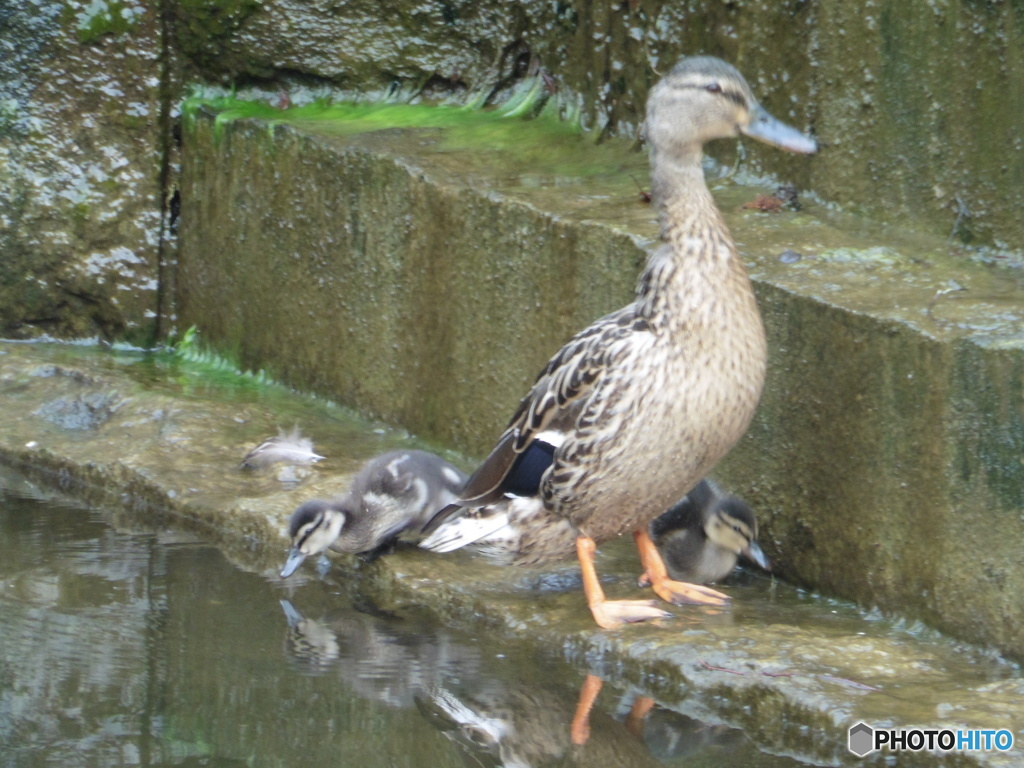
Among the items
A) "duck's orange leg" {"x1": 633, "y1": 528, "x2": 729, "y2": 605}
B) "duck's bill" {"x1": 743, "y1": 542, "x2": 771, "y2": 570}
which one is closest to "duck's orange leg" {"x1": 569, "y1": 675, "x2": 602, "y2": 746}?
"duck's orange leg" {"x1": 633, "y1": 528, "x2": 729, "y2": 605}

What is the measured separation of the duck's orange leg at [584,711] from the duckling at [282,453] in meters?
2.03

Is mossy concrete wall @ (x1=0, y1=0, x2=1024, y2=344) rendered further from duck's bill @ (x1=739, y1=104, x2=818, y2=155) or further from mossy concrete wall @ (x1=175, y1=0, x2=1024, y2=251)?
duck's bill @ (x1=739, y1=104, x2=818, y2=155)

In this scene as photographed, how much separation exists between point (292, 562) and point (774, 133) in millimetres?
2065

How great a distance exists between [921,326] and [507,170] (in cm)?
233

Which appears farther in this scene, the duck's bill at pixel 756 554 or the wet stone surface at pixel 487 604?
the duck's bill at pixel 756 554

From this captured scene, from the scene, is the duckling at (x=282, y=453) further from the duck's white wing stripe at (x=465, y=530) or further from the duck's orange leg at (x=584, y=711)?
the duck's orange leg at (x=584, y=711)

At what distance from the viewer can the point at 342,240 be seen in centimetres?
664

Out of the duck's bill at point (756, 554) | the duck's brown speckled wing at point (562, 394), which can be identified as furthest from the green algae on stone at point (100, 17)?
the duck's bill at point (756, 554)

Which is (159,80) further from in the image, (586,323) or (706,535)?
(706,535)

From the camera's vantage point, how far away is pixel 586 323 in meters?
5.53

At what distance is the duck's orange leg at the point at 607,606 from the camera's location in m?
4.43

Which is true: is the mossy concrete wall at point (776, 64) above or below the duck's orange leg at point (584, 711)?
above

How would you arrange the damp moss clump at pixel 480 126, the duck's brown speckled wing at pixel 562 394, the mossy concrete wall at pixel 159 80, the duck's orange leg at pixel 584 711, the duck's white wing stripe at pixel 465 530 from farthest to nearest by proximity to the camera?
the mossy concrete wall at pixel 159 80 → the damp moss clump at pixel 480 126 → the duck's white wing stripe at pixel 465 530 → the duck's brown speckled wing at pixel 562 394 → the duck's orange leg at pixel 584 711

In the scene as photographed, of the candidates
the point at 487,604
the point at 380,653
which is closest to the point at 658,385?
the point at 487,604
